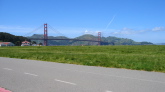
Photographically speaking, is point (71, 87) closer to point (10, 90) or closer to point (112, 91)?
point (112, 91)

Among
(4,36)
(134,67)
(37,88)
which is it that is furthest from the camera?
(4,36)

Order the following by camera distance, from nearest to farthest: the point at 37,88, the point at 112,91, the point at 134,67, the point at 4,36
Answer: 1. the point at 112,91
2. the point at 37,88
3. the point at 134,67
4. the point at 4,36

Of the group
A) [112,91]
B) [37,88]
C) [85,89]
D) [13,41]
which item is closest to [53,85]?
[37,88]

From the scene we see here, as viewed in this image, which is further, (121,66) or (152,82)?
(121,66)

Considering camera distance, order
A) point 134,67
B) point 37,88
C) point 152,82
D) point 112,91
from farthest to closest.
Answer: point 134,67 → point 152,82 → point 37,88 → point 112,91

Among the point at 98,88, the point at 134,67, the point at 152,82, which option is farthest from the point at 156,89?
the point at 134,67

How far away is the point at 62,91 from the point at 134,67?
268 inches

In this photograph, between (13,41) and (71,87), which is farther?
(13,41)

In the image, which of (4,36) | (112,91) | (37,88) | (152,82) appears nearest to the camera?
(112,91)

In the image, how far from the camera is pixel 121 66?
13273mm

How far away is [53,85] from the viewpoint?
7.66 metres

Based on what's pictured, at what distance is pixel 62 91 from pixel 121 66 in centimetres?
714

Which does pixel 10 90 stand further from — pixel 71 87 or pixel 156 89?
pixel 156 89

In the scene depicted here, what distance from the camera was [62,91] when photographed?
6.72 m
